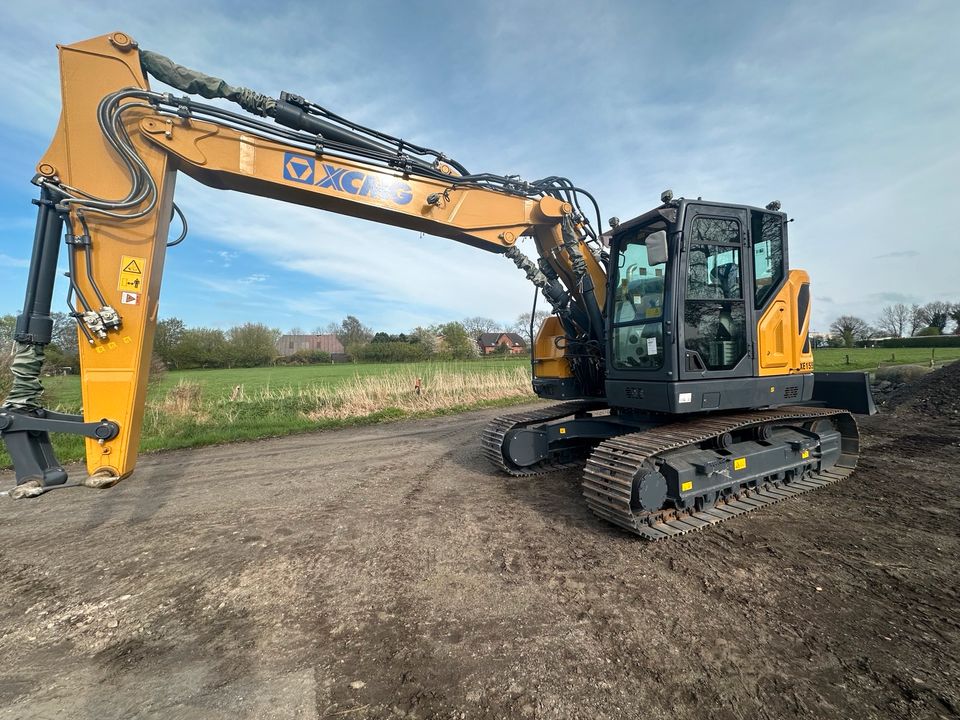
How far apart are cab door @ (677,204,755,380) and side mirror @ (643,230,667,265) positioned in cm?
30

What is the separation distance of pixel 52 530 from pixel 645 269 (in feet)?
22.9

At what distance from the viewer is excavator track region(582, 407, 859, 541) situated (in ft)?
13.5

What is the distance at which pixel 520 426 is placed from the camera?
653 centimetres

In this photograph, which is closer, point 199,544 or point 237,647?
point 237,647

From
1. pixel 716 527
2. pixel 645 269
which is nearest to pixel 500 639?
pixel 716 527

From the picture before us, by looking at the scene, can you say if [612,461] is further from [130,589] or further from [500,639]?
[130,589]

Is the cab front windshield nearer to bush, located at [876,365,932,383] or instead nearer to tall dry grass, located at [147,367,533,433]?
tall dry grass, located at [147,367,533,433]

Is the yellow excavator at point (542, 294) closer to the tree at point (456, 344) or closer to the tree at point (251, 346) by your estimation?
the tree at point (456, 344)

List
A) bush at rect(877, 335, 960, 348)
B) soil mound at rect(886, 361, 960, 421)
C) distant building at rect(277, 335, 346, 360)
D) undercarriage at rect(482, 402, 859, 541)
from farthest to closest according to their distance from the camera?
distant building at rect(277, 335, 346, 360) < bush at rect(877, 335, 960, 348) < soil mound at rect(886, 361, 960, 421) < undercarriage at rect(482, 402, 859, 541)

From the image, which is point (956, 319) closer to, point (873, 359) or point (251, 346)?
point (873, 359)

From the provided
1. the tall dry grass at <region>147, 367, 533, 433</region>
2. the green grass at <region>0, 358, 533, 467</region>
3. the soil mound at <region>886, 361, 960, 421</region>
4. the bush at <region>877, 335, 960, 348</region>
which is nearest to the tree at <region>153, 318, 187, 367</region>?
the green grass at <region>0, 358, 533, 467</region>

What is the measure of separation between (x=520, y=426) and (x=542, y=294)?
1.89 metres

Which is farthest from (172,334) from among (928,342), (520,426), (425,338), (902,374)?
(928,342)

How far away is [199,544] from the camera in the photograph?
438 cm
